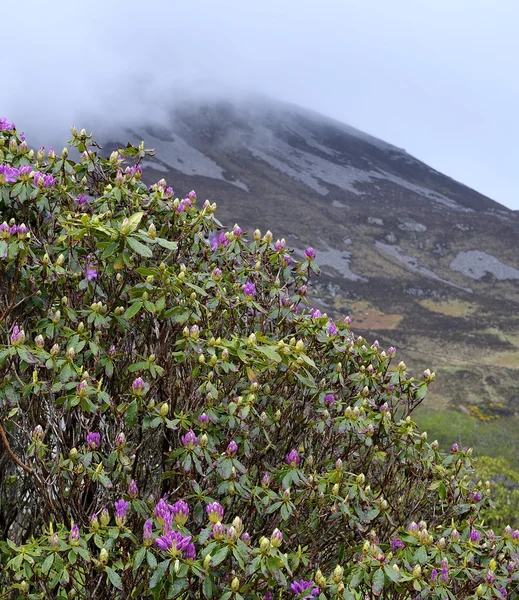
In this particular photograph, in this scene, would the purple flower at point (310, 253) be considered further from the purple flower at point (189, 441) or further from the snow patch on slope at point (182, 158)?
the snow patch on slope at point (182, 158)

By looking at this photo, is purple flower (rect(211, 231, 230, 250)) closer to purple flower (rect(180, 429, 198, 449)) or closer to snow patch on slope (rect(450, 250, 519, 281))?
purple flower (rect(180, 429, 198, 449))

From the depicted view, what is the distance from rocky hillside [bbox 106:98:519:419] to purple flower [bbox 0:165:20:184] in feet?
87.5

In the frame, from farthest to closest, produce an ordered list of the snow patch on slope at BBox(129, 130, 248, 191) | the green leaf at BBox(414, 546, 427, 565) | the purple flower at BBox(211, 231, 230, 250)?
the snow patch on slope at BBox(129, 130, 248, 191)
the purple flower at BBox(211, 231, 230, 250)
the green leaf at BBox(414, 546, 427, 565)

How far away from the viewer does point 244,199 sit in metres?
82.3

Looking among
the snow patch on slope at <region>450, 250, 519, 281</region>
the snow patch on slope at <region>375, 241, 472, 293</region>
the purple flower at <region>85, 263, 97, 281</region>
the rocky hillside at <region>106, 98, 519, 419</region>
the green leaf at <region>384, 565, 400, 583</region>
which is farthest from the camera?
the snow patch on slope at <region>450, 250, 519, 281</region>

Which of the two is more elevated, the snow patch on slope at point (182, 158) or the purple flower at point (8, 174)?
the purple flower at point (8, 174)

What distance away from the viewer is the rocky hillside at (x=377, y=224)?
4312 cm

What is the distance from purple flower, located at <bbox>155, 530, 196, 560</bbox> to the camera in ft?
6.57

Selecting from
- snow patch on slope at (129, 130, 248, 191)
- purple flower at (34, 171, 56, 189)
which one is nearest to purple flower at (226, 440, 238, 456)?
purple flower at (34, 171, 56, 189)

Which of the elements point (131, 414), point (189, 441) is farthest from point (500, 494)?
point (131, 414)

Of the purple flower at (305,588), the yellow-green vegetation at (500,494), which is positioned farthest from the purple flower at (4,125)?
the yellow-green vegetation at (500,494)

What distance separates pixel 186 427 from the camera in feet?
9.00

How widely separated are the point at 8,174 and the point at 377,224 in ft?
277

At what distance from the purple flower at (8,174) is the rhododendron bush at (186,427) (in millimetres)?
12
